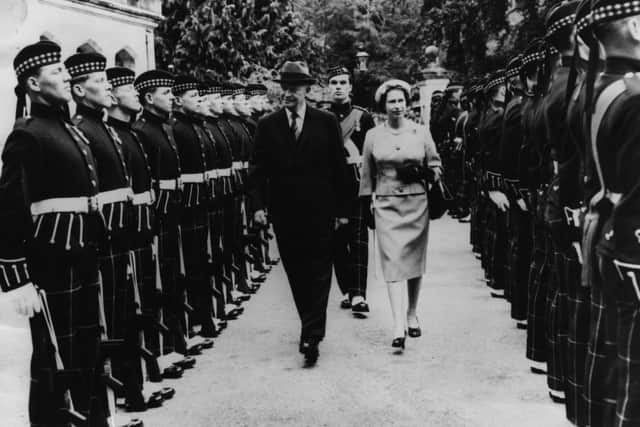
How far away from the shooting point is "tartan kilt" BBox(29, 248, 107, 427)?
450 cm

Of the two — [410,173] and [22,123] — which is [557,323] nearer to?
[410,173]

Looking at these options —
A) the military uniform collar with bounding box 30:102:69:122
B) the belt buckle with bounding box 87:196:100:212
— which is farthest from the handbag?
the military uniform collar with bounding box 30:102:69:122

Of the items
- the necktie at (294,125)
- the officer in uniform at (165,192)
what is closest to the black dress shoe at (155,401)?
the officer in uniform at (165,192)

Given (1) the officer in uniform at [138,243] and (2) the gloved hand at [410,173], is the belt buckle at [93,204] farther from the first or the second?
(2) the gloved hand at [410,173]

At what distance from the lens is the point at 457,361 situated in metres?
6.56

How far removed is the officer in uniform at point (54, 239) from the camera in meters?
4.46

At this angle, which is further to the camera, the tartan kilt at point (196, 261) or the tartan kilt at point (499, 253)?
the tartan kilt at point (499, 253)

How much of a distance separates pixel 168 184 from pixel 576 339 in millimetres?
3397

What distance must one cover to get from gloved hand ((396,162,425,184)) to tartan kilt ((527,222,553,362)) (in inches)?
48.3

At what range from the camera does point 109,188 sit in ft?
17.5

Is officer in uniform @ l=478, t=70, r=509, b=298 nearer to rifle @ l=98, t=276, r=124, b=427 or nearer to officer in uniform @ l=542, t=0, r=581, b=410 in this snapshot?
officer in uniform @ l=542, t=0, r=581, b=410

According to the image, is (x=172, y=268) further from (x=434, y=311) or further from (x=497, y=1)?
(x=497, y=1)

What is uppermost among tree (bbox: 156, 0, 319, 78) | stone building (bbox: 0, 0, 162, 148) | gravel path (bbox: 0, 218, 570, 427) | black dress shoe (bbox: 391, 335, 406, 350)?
tree (bbox: 156, 0, 319, 78)

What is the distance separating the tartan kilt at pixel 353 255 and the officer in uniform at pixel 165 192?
1.97 m
